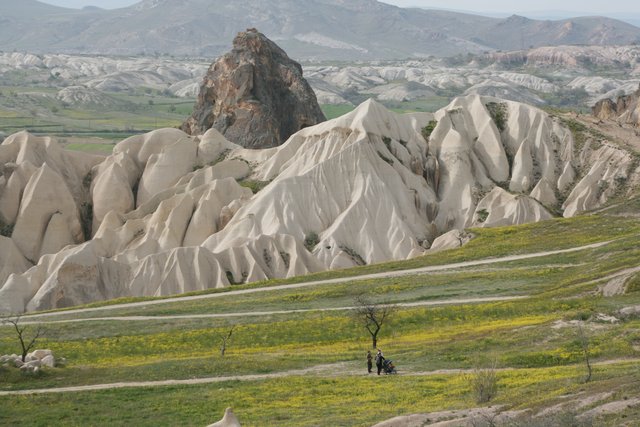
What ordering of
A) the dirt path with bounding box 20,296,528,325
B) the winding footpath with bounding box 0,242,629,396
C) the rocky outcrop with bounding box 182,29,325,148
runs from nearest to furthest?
1. the winding footpath with bounding box 0,242,629,396
2. the dirt path with bounding box 20,296,528,325
3. the rocky outcrop with bounding box 182,29,325,148

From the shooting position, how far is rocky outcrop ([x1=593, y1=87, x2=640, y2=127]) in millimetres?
150125

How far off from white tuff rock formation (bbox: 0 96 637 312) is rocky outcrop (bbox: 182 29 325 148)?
56.0ft

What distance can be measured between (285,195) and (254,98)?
141ft

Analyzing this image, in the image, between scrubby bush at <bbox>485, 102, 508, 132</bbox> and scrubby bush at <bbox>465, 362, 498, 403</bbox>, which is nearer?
scrubby bush at <bbox>465, 362, 498, 403</bbox>

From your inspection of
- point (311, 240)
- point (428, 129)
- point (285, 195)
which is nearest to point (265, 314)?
point (311, 240)

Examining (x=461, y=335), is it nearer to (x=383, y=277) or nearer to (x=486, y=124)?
(x=383, y=277)

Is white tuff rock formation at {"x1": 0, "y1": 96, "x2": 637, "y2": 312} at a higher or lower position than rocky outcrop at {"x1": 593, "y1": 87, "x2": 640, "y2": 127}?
lower

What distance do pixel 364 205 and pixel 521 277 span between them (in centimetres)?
4279

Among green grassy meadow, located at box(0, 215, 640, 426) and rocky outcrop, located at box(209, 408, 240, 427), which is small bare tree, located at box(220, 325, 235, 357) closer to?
green grassy meadow, located at box(0, 215, 640, 426)

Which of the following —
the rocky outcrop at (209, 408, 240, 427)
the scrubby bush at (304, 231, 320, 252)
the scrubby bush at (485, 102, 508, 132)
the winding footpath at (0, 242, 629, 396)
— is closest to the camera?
the rocky outcrop at (209, 408, 240, 427)

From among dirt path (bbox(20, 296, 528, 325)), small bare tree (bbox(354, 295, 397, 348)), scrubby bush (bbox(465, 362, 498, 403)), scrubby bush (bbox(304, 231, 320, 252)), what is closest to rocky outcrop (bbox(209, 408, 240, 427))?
scrubby bush (bbox(465, 362, 498, 403))

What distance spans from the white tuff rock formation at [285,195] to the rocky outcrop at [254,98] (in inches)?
672

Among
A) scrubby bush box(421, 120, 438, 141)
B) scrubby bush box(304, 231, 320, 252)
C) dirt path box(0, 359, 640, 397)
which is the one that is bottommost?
scrubby bush box(304, 231, 320, 252)

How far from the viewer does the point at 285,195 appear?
11194cm
